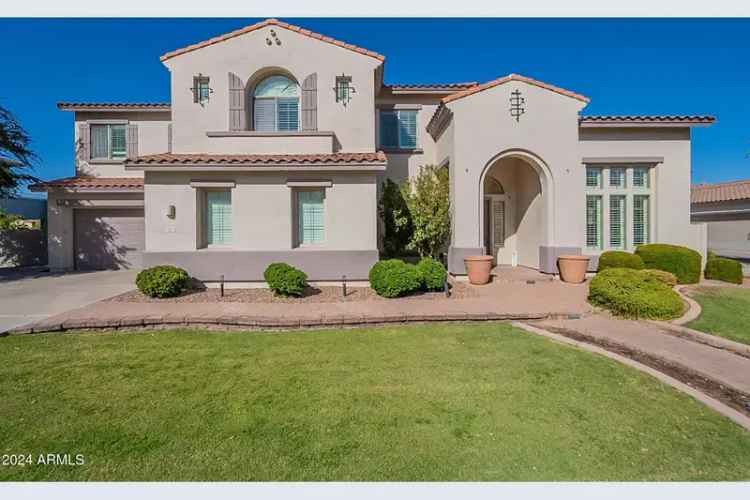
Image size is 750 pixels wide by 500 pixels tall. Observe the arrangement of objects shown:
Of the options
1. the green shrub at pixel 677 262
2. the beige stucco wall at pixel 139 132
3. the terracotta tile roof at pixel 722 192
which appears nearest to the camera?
the green shrub at pixel 677 262

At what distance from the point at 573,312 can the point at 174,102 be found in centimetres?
1373

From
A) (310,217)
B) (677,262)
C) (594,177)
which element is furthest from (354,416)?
(594,177)

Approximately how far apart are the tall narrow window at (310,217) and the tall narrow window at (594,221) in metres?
9.95

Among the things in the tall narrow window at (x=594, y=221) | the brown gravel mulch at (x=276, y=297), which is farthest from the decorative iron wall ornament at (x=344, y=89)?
the tall narrow window at (x=594, y=221)

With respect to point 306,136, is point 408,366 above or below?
below

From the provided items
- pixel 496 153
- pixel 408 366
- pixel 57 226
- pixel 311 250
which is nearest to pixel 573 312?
pixel 408 366

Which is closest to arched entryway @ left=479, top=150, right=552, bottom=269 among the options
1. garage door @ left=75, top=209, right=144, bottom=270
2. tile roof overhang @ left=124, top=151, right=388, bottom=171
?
tile roof overhang @ left=124, top=151, right=388, bottom=171

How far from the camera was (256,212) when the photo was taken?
10.4m

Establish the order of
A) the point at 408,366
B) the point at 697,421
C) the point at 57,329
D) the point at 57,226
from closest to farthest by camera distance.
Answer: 1. the point at 697,421
2. the point at 408,366
3. the point at 57,329
4. the point at 57,226

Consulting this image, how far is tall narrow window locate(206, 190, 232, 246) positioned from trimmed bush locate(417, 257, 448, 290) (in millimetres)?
6235

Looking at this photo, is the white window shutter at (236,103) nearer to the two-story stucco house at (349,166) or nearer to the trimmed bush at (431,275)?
the two-story stucco house at (349,166)

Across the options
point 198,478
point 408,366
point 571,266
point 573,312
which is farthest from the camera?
point 571,266

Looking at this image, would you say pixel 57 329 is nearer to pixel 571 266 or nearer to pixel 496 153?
pixel 496 153

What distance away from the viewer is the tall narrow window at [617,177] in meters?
12.6
